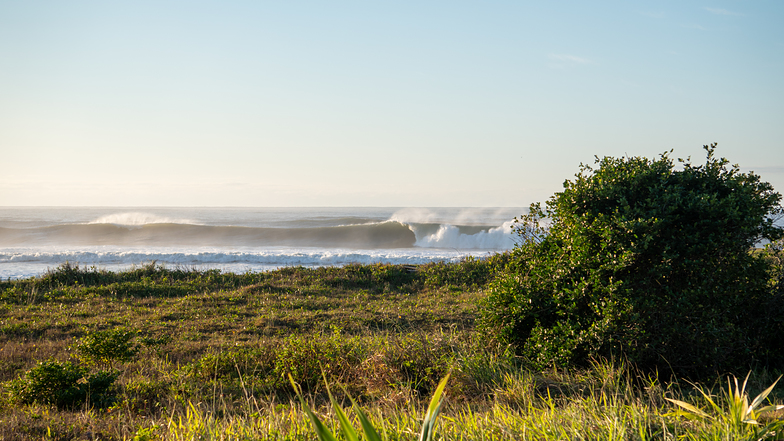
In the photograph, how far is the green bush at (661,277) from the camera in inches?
156

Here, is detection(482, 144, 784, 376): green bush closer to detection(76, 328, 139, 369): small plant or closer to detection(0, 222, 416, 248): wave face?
detection(76, 328, 139, 369): small plant

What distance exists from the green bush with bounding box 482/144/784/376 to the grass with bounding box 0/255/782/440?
28 cm

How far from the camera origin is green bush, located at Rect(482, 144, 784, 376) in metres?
3.95

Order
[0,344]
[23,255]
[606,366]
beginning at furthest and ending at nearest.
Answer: [23,255] → [0,344] → [606,366]

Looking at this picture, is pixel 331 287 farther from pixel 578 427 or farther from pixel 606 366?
pixel 578 427

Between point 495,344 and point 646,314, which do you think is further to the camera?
point 495,344

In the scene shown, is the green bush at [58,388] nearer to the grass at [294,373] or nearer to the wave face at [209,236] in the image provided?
the grass at [294,373]

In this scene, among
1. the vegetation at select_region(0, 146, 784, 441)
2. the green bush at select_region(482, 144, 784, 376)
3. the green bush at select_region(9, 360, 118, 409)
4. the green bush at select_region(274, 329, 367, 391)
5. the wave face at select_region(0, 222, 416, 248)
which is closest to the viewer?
the vegetation at select_region(0, 146, 784, 441)

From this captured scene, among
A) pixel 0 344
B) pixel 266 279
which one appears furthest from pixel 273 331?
pixel 266 279

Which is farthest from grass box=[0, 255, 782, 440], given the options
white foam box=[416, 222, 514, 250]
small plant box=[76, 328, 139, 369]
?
white foam box=[416, 222, 514, 250]

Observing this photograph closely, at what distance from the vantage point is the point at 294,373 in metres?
4.85

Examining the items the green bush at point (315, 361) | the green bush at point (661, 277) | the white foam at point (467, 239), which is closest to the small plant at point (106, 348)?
the green bush at point (315, 361)

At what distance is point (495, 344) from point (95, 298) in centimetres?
885

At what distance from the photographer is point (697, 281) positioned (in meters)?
4.07
